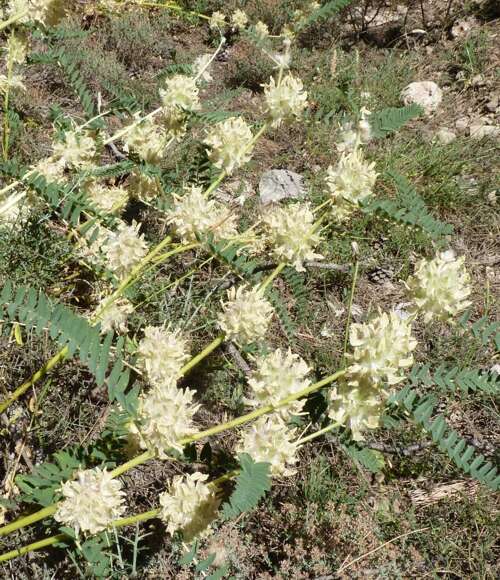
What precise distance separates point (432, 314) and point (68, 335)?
94cm

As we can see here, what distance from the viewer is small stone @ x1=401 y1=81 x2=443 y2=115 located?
390 centimetres

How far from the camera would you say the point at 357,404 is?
137 cm

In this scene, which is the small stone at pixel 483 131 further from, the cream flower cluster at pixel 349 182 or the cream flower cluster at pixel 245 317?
the cream flower cluster at pixel 245 317

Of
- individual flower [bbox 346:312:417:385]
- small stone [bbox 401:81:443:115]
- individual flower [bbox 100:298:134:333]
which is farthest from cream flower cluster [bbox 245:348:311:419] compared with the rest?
small stone [bbox 401:81:443:115]

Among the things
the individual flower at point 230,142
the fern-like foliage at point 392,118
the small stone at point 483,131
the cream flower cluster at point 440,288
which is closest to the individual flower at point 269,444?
the cream flower cluster at point 440,288

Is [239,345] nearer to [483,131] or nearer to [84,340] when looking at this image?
[84,340]

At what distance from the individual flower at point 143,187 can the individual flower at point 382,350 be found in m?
1.27

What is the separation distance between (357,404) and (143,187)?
139 cm

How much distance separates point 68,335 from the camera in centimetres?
137

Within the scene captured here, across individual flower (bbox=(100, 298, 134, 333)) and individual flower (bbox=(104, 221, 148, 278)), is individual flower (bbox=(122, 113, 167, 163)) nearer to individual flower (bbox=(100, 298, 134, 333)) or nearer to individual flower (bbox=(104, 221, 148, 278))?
individual flower (bbox=(104, 221, 148, 278))

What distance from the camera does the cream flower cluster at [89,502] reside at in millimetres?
1278

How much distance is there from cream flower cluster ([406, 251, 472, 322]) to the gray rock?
177 centimetres

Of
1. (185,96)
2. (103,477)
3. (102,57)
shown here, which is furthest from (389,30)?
(103,477)

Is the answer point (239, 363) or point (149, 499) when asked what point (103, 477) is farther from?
point (239, 363)
